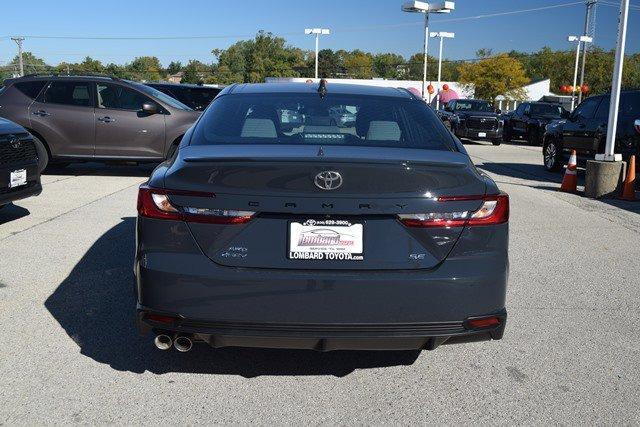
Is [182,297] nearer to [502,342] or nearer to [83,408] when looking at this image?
[83,408]

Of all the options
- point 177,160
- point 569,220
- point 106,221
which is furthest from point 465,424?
point 569,220

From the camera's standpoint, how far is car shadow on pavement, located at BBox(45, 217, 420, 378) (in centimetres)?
382

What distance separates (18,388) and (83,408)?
0.46m

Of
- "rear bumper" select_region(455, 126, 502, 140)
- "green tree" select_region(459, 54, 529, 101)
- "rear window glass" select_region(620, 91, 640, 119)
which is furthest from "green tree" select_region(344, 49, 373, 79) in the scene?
"rear window glass" select_region(620, 91, 640, 119)

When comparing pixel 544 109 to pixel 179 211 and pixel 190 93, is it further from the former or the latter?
pixel 179 211

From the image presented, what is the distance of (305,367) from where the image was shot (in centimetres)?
387

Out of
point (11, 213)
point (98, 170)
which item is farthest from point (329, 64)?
point (11, 213)

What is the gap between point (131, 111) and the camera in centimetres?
1230

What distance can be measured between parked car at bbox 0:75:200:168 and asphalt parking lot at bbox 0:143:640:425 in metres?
6.13

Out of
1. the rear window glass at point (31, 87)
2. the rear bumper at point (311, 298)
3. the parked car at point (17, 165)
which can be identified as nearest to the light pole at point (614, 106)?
the parked car at point (17, 165)

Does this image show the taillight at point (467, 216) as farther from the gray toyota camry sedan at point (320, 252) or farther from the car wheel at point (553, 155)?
the car wheel at point (553, 155)

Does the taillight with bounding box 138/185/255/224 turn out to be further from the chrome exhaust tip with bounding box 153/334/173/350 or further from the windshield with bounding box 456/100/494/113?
the windshield with bounding box 456/100/494/113

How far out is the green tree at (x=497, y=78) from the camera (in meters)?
67.4

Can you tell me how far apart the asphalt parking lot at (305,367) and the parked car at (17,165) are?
4.51ft
